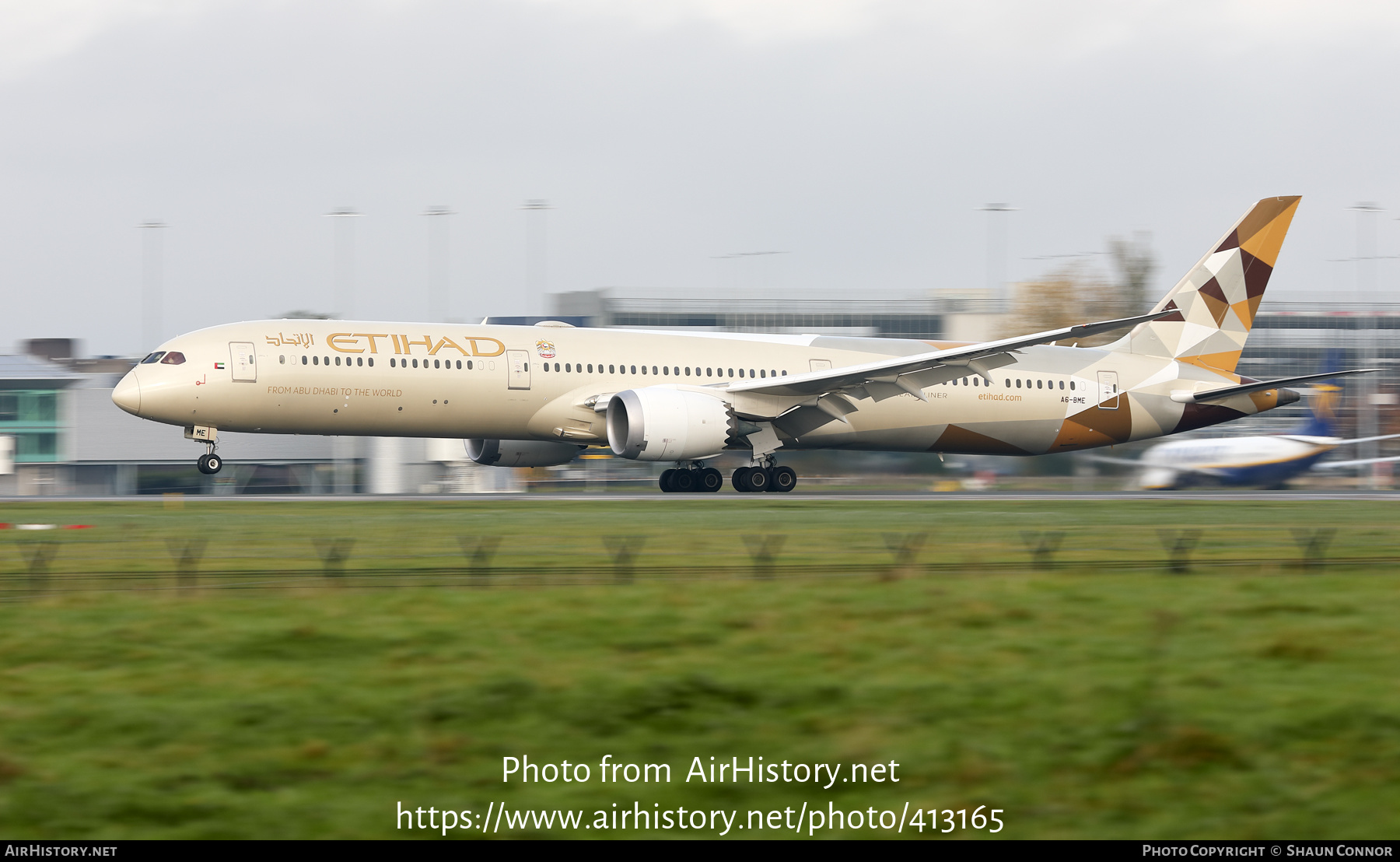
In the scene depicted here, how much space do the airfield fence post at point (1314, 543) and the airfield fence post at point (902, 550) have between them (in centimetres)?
500

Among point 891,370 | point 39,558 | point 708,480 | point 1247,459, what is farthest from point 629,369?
point 1247,459

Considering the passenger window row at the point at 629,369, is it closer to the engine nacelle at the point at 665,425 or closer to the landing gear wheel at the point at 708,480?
the engine nacelle at the point at 665,425

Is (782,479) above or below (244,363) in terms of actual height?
below

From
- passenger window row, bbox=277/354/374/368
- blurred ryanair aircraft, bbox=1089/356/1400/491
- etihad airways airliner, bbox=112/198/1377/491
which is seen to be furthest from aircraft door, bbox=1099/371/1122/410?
passenger window row, bbox=277/354/374/368

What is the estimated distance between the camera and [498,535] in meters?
21.8

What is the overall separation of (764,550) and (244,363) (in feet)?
60.3

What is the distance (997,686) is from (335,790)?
521 centimetres

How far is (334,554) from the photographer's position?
17.9 m

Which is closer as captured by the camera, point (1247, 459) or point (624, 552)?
point (624, 552)

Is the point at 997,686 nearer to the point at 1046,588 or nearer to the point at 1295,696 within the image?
the point at 1295,696

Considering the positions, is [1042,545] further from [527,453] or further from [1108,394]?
[1108,394]

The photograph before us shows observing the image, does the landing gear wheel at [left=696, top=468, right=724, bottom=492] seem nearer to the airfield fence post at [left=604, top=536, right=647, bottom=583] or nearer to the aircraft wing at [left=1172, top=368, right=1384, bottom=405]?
the aircraft wing at [left=1172, top=368, right=1384, bottom=405]

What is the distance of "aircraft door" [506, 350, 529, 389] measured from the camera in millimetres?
34500

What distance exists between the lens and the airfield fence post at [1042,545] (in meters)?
18.1
